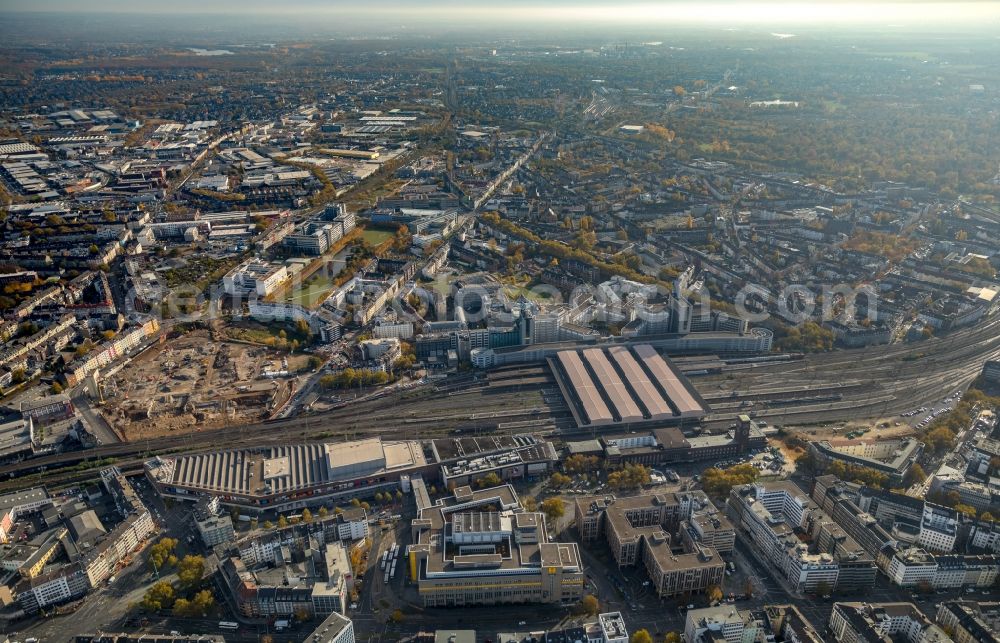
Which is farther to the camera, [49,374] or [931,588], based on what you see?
[49,374]

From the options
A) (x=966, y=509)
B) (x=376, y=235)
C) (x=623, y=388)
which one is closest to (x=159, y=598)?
(x=623, y=388)

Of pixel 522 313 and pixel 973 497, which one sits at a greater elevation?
pixel 522 313

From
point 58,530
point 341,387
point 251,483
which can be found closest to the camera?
point 58,530

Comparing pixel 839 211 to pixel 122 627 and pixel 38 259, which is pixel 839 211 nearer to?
pixel 122 627

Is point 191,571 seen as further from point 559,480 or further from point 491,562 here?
point 559,480

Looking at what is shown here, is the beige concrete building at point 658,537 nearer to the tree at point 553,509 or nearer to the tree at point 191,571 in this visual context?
the tree at point 553,509

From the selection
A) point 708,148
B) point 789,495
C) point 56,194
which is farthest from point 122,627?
point 708,148
